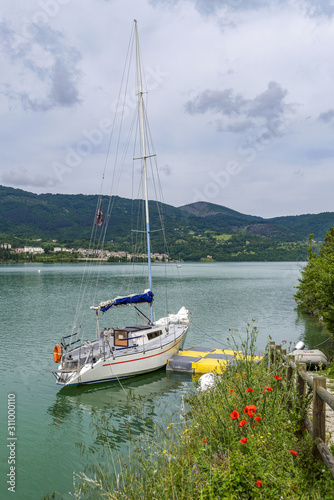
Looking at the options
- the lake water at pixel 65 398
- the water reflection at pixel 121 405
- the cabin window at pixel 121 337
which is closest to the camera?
the lake water at pixel 65 398

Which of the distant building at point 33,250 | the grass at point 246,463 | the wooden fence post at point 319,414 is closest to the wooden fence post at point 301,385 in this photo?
the grass at point 246,463

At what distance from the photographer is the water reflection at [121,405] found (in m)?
11.1

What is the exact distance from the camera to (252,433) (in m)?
5.12

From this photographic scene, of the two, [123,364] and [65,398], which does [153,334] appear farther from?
[65,398]

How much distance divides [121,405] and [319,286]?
1225 cm

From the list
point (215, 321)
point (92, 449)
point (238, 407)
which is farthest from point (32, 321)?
point (238, 407)

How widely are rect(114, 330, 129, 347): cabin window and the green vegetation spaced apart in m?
9.68

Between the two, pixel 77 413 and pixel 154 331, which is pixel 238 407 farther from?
pixel 154 331

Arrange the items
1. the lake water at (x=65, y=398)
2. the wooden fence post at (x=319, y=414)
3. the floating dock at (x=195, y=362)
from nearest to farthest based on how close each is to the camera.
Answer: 1. the wooden fence post at (x=319, y=414)
2. the lake water at (x=65, y=398)
3. the floating dock at (x=195, y=362)

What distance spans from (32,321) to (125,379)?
17221 millimetres

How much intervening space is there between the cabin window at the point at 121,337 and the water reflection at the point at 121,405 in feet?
5.35

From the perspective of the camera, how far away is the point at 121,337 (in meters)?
16.6

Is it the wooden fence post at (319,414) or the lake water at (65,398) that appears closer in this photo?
the wooden fence post at (319,414)

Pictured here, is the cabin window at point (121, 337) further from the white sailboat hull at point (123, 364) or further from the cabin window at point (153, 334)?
the cabin window at point (153, 334)
